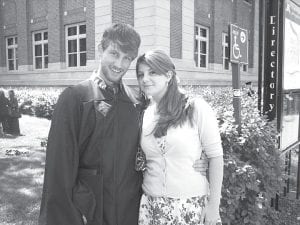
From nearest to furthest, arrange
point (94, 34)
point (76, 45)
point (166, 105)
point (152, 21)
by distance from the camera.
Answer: point (166, 105) → point (152, 21) → point (94, 34) → point (76, 45)

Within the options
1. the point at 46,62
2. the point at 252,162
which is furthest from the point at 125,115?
the point at 46,62

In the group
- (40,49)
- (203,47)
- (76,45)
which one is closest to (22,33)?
(40,49)

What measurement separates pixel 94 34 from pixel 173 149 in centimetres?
1478

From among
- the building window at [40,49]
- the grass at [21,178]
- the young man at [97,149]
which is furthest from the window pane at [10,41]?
the young man at [97,149]

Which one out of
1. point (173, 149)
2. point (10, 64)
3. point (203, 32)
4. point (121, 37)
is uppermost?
point (203, 32)

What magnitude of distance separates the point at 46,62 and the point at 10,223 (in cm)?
1660

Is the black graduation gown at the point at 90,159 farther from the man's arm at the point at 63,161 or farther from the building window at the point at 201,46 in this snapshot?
the building window at the point at 201,46

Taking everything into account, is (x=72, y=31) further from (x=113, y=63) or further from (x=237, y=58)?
(x=113, y=63)

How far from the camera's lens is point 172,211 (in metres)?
2.33

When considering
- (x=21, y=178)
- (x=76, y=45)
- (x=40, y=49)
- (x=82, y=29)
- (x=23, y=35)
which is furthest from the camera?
(x=23, y=35)

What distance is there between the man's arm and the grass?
2.51 meters

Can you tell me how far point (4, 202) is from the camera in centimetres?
495

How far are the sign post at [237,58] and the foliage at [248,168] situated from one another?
0.57 feet

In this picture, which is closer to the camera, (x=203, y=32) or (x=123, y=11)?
(x=123, y=11)
